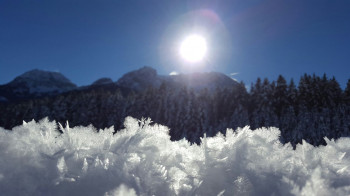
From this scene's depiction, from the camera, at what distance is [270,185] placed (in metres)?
1.87

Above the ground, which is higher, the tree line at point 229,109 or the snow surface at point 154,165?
the tree line at point 229,109

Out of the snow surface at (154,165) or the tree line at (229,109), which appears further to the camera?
the tree line at (229,109)

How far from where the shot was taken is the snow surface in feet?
5.62

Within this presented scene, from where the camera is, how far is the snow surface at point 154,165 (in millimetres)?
A: 1714

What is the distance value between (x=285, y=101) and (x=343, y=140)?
157ft

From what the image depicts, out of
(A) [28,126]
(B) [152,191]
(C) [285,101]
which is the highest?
(C) [285,101]

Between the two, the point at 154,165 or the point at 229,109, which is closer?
the point at 154,165

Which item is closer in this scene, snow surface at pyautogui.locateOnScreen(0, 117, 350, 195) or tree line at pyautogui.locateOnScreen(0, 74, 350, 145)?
snow surface at pyautogui.locateOnScreen(0, 117, 350, 195)

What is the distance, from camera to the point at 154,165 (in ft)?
6.42

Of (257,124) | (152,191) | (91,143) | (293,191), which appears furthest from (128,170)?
(257,124)

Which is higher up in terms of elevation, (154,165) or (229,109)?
(229,109)

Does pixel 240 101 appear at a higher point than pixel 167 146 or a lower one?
higher

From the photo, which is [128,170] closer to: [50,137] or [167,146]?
[167,146]

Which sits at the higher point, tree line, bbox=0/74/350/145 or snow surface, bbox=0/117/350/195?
tree line, bbox=0/74/350/145
